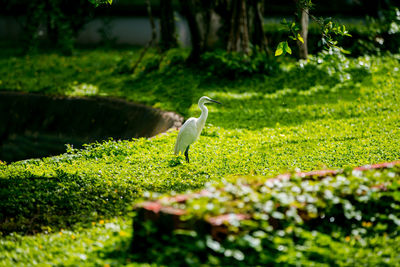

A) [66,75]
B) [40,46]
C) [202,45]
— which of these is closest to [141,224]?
[202,45]

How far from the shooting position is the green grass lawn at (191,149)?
4906 mm

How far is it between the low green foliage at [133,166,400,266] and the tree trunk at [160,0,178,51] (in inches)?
439

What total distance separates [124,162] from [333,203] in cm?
338

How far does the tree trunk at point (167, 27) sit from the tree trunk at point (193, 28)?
218cm

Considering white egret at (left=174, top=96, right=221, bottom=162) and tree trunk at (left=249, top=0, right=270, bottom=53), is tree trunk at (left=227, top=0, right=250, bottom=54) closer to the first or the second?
tree trunk at (left=249, top=0, right=270, bottom=53)

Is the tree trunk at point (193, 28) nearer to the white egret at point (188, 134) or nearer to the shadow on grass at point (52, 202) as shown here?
the white egret at point (188, 134)

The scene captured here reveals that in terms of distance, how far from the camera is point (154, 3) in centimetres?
1858

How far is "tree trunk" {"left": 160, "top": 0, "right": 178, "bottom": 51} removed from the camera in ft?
48.9

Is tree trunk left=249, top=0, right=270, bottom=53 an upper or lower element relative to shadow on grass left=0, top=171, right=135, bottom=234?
upper

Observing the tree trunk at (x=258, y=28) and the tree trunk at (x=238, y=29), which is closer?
the tree trunk at (x=238, y=29)

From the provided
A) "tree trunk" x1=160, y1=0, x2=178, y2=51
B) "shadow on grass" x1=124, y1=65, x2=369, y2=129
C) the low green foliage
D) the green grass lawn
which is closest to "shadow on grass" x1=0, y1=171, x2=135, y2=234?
the green grass lawn

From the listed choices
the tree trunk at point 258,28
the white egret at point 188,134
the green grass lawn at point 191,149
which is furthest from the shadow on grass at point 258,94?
the white egret at point 188,134

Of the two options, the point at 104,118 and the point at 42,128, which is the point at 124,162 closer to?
the point at 104,118

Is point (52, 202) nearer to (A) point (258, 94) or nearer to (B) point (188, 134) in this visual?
(B) point (188, 134)
